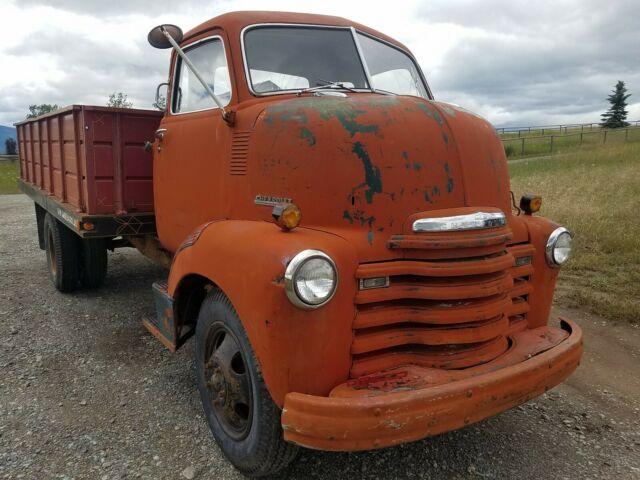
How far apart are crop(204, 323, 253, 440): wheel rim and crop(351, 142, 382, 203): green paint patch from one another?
0.96 m

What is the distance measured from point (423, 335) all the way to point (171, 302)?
4.94 ft

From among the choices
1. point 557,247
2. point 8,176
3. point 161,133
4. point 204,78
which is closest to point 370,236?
point 557,247

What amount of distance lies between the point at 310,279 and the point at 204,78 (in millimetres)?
2102

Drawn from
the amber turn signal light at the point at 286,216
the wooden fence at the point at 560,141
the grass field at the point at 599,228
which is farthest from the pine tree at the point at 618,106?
the amber turn signal light at the point at 286,216

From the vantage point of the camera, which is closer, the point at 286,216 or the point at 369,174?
the point at 286,216

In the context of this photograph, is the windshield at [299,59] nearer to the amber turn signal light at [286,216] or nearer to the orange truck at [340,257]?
the orange truck at [340,257]

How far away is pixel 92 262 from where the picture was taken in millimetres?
5613

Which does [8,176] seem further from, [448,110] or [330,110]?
[448,110]

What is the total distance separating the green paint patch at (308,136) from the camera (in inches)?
103

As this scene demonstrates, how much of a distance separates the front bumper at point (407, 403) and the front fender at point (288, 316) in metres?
0.10

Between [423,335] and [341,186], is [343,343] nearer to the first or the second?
[423,335]

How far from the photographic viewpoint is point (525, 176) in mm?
16203

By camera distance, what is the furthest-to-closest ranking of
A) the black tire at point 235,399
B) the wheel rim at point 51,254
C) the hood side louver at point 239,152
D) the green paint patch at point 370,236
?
the wheel rim at point 51,254 → the hood side louver at point 239,152 → the green paint patch at point 370,236 → the black tire at point 235,399

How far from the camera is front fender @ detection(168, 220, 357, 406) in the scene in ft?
7.13
